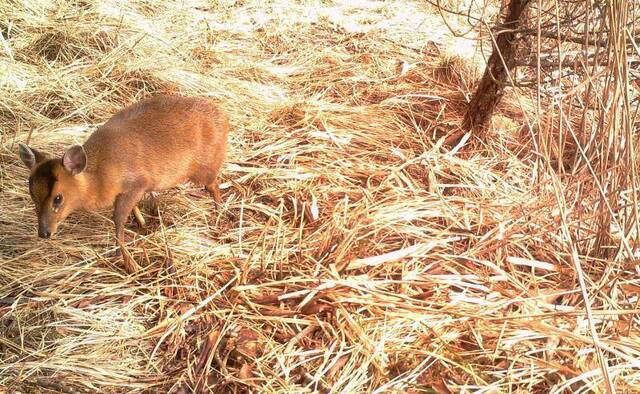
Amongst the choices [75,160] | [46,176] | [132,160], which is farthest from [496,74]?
[46,176]

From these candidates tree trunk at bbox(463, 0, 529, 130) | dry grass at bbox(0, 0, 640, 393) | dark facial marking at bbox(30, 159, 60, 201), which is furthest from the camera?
tree trunk at bbox(463, 0, 529, 130)

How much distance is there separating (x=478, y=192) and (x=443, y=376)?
1.60 m

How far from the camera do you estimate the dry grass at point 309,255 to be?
2.82m

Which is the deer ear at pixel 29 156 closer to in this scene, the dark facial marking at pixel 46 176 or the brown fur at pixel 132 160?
the brown fur at pixel 132 160

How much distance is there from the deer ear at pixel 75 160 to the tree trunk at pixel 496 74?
99.4 inches

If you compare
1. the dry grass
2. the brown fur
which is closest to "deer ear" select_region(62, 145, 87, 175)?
the brown fur

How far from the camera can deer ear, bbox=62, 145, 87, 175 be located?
3137 millimetres

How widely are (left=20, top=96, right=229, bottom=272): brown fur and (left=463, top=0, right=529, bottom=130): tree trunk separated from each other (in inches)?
72.9

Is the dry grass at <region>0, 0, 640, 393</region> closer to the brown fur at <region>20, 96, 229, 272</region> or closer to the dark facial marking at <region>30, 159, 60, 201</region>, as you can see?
the brown fur at <region>20, 96, 229, 272</region>

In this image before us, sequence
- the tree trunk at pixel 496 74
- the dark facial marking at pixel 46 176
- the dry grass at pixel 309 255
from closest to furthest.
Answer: the dry grass at pixel 309 255 < the dark facial marking at pixel 46 176 < the tree trunk at pixel 496 74

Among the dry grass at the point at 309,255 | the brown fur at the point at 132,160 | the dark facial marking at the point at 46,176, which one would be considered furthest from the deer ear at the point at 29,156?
the dry grass at the point at 309,255

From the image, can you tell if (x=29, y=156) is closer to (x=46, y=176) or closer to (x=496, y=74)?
(x=46, y=176)

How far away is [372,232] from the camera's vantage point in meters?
3.48

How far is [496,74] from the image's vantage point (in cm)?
420
